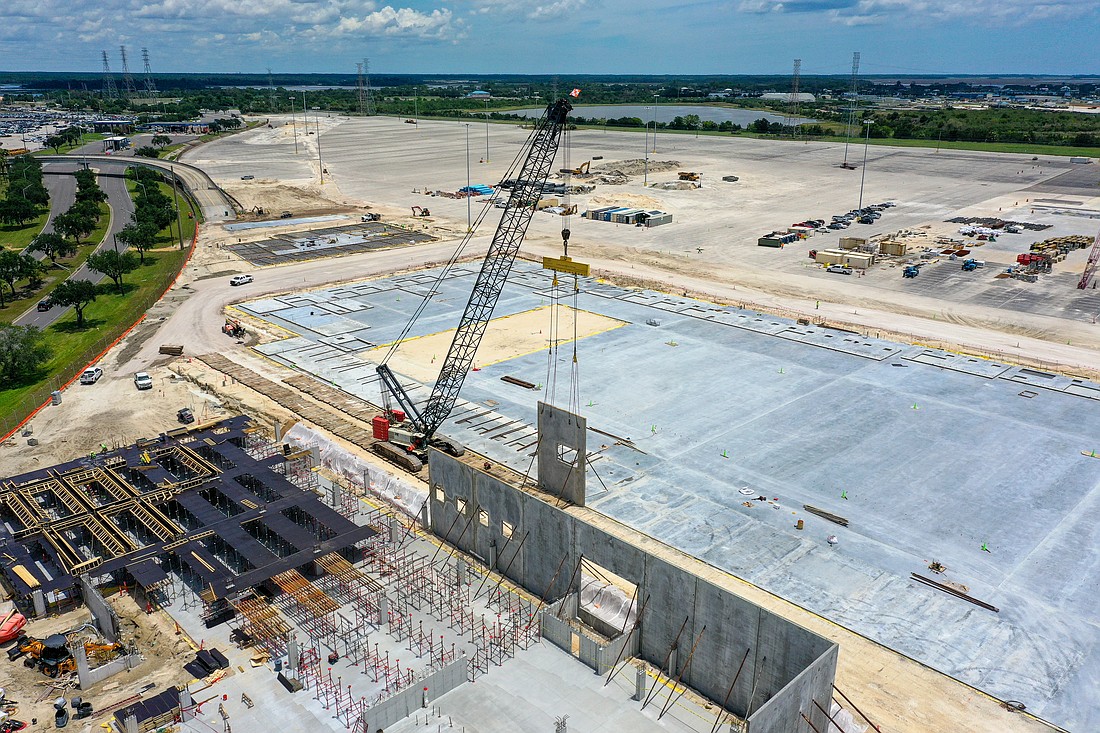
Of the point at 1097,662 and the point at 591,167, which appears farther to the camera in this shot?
the point at 591,167

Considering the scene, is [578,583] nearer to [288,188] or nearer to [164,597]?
[164,597]

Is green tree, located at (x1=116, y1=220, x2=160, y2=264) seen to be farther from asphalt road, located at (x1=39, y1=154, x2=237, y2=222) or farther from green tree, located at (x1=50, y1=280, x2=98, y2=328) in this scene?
green tree, located at (x1=50, y1=280, x2=98, y2=328)

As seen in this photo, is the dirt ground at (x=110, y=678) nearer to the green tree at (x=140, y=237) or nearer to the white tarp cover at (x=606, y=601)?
the white tarp cover at (x=606, y=601)

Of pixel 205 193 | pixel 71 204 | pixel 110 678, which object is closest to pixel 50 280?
pixel 71 204

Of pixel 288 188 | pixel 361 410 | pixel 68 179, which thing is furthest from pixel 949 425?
pixel 68 179

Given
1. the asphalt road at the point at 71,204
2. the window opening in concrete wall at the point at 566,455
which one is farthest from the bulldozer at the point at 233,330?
the window opening in concrete wall at the point at 566,455

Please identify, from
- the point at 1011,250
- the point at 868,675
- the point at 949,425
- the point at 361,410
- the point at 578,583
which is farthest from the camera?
the point at 1011,250

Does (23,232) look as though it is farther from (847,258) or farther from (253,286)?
(847,258)
